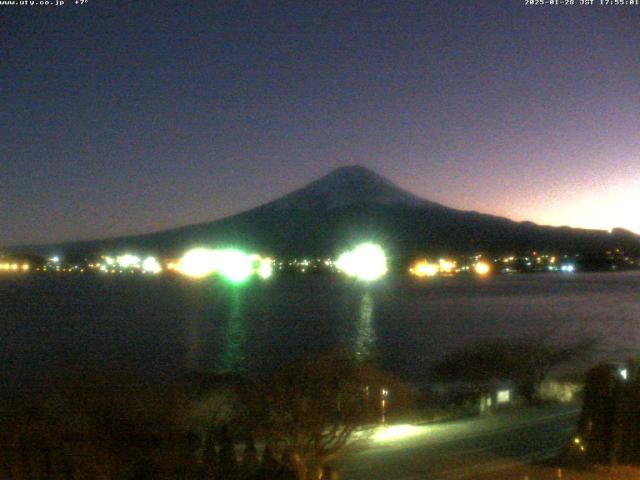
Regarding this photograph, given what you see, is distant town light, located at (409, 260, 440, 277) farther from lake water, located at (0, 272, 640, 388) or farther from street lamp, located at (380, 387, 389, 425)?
street lamp, located at (380, 387, 389, 425)

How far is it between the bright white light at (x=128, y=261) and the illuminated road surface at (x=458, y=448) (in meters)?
87.7

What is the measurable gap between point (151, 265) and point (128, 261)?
3026mm

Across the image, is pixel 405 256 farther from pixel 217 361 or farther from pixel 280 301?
pixel 217 361

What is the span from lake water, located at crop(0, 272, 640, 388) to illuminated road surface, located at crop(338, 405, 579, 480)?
502 centimetres

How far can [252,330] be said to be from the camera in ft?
114

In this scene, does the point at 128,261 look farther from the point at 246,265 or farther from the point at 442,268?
the point at 442,268

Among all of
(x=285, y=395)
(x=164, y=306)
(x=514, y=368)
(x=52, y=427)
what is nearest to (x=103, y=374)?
(x=52, y=427)

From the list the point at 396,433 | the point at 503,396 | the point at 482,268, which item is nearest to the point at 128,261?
the point at 482,268

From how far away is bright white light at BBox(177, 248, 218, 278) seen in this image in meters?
91.9

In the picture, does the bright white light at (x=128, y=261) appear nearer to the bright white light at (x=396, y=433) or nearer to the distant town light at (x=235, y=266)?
the distant town light at (x=235, y=266)

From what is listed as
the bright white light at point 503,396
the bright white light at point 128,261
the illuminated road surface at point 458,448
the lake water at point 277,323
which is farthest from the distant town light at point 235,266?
the illuminated road surface at point 458,448

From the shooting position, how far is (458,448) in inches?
336

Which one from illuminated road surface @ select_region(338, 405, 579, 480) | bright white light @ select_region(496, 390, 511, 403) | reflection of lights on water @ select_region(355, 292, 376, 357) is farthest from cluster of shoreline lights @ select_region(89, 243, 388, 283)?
illuminated road surface @ select_region(338, 405, 579, 480)

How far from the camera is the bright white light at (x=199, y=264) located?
9194 centimetres
